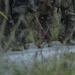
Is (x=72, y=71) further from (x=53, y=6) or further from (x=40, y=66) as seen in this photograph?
(x=53, y=6)

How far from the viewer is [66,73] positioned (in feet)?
14.2

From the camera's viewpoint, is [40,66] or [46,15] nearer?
[40,66]

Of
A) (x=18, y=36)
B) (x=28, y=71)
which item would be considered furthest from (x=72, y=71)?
(x=18, y=36)

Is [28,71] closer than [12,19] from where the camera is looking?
Yes

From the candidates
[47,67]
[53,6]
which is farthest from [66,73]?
[53,6]

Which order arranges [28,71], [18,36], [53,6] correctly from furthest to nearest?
[53,6]
[18,36]
[28,71]

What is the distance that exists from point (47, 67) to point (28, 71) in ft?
1.28

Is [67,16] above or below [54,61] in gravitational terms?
below

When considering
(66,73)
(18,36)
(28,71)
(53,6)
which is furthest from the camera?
(53,6)

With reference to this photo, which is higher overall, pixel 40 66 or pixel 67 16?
pixel 40 66

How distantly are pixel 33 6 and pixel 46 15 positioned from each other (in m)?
1.07

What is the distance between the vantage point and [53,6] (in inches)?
413

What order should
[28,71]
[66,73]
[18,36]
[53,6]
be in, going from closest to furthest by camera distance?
1. [28,71]
2. [66,73]
3. [18,36]
4. [53,6]

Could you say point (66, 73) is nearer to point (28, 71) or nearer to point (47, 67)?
point (47, 67)
